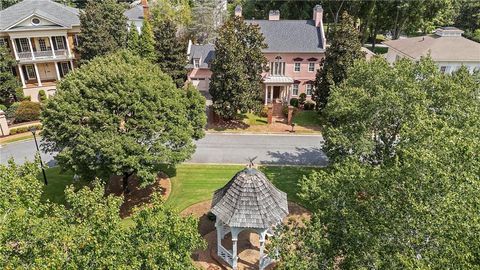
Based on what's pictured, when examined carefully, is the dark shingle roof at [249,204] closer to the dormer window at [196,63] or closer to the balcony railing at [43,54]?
the dormer window at [196,63]

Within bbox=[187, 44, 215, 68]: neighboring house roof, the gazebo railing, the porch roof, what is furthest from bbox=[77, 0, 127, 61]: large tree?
the gazebo railing

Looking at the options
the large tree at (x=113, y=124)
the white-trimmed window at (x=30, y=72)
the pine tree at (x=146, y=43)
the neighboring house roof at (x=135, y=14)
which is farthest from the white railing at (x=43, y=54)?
the large tree at (x=113, y=124)

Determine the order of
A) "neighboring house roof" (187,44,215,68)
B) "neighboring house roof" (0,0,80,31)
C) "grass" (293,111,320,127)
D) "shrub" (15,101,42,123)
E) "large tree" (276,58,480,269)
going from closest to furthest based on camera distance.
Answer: "large tree" (276,58,480,269), "shrub" (15,101,42,123), "grass" (293,111,320,127), "neighboring house roof" (0,0,80,31), "neighboring house roof" (187,44,215,68)

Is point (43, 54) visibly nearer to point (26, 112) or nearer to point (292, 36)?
point (26, 112)

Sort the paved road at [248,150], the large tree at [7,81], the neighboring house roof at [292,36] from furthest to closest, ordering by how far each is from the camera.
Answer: the neighboring house roof at [292,36] → the large tree at [7,81] → the paved road at [248,150]

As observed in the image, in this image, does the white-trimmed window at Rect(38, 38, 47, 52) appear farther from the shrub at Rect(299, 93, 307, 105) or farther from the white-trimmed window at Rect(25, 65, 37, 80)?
the shrub at Rect(299, 93, 307, 105)

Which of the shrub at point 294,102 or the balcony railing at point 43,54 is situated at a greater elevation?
the balcony railing at point 43,54
